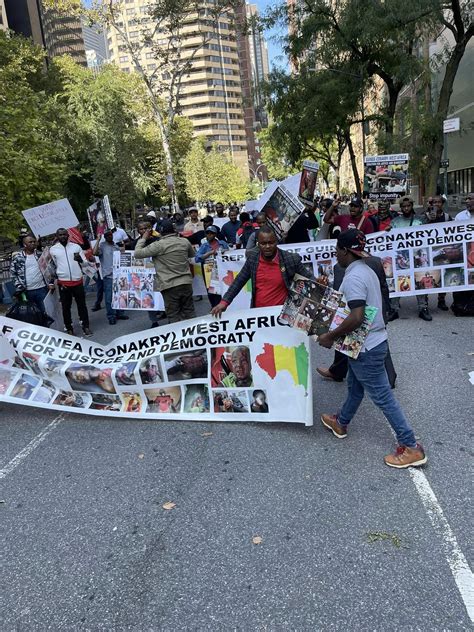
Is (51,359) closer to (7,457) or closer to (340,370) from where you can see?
(7,457)

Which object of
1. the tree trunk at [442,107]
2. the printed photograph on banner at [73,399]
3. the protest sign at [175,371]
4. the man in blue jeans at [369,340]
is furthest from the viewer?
the tree trunk at [442,107]

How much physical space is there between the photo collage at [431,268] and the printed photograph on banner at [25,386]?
540 cm

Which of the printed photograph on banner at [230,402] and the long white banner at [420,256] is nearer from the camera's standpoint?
the printed photograph on banner at [230,402]

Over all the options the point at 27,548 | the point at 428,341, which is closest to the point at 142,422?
the point at 27,548

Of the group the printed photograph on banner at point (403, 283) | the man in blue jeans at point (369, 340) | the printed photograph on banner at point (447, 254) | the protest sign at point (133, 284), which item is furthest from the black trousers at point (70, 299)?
the man in blue jeans at point (369, 340)

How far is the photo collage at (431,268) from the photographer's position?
7797mm

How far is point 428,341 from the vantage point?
22.8ft

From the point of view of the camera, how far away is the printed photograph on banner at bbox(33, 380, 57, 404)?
207 inches

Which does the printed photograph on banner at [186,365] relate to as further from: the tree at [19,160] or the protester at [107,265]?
the tree at [19,160]

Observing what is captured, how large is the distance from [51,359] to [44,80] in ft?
133

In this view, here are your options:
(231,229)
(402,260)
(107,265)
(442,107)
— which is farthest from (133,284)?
(442,107)

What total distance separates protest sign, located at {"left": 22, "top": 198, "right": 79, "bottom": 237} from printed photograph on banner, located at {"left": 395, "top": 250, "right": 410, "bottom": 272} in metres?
5.61

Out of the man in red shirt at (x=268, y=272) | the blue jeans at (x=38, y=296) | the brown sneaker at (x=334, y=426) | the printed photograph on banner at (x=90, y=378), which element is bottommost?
the brown sneaker at (x=334, y=426)

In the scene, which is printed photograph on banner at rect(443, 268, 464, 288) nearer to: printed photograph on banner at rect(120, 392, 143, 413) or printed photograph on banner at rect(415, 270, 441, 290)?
printed photograph on banner at rect(415, 270, 441, 290)
